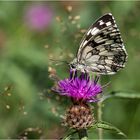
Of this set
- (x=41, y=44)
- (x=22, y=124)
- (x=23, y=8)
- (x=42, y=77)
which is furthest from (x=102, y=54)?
(x=23, y=8)

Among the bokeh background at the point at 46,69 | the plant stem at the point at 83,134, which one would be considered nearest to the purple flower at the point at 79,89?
the plant stem at the point at 83,134

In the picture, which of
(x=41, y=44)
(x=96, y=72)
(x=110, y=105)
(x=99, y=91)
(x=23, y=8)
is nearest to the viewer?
(x=99, y=91)

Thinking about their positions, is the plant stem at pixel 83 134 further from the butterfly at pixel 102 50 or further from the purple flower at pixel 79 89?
the butterfly at pixel 102 50

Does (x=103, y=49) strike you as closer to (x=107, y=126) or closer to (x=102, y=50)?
(x=102, y=50)

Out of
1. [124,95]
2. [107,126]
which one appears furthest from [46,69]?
[107,126]

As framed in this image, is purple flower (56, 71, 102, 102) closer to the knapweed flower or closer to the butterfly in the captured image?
the knapweed flower

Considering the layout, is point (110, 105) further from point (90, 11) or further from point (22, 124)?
point (90, 11)
